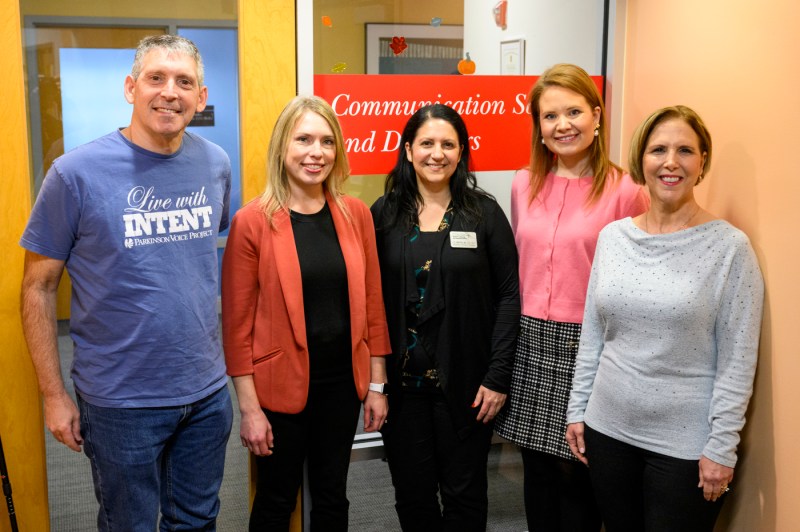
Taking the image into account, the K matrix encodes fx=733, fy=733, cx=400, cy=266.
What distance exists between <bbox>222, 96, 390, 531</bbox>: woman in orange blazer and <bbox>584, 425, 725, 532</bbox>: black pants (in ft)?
2.57

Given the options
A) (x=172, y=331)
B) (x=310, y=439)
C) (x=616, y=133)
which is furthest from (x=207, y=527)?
(x=616, y=133)

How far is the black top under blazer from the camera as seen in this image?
238cm

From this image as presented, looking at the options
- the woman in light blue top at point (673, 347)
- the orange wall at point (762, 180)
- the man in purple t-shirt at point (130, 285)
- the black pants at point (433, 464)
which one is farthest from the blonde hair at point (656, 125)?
the man in purple t-shirt at point (130, 285)

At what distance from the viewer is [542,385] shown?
7.93 ft

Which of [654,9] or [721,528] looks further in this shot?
[654,9]

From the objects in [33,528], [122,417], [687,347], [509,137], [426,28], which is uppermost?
[426,28]

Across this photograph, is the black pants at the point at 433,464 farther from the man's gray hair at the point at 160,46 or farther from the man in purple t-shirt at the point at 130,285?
the man's gray hair at the point at 160,46

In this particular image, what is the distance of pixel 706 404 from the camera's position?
199 centimetres

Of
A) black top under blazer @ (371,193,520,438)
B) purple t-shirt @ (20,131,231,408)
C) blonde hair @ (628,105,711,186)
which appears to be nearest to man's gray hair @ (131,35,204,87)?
purple t-shirt @ (20,131,231,408)

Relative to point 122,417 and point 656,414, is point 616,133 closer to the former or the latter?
point 656,414

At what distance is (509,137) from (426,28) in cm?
53

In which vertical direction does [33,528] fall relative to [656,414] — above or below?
below

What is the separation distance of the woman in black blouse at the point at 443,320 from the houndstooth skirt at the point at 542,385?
52 millimetres

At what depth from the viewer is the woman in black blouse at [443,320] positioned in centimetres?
239
